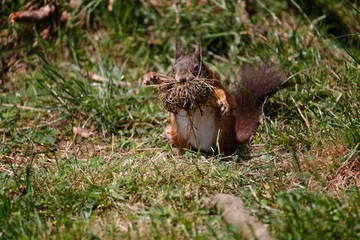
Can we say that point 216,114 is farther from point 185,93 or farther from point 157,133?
point 157,133

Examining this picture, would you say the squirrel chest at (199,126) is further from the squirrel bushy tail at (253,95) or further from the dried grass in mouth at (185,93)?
the squirrel bushy tail at (253,95)

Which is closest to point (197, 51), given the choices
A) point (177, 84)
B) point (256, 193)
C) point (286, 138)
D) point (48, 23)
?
point (177, 84)

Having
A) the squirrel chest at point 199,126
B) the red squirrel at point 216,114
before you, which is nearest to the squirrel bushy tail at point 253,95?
the red squirrel at point 216,114

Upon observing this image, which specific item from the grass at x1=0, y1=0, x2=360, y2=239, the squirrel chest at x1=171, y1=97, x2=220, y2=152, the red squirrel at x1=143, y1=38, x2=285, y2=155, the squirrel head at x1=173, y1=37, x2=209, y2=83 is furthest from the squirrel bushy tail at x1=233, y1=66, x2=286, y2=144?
the squirrel head at x1=173, y1=37, x2=209, y2=83

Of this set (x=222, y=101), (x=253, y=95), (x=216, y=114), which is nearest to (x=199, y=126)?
(x=216, y=114)

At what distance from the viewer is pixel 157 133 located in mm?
4520

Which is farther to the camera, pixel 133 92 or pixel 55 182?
pixel 133 92

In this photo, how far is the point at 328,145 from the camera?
12.4 feet

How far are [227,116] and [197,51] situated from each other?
46 centimetres

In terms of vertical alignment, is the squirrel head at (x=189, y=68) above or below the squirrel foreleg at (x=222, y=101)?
above

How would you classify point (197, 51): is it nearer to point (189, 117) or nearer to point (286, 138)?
point (189, 117)

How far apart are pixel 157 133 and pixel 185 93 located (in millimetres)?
791

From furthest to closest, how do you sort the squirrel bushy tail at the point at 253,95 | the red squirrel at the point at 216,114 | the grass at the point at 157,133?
the squirrel bushy tail at the point at 253,95 → the red squirrel at the point at 216,114 → the grass at the point at 157,133

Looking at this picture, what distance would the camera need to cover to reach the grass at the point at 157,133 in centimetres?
308
